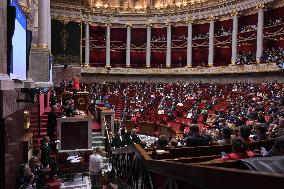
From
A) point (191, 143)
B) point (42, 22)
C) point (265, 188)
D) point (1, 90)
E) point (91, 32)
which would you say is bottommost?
point (191, 143)

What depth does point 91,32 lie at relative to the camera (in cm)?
4144

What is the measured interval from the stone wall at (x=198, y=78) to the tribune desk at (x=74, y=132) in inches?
671

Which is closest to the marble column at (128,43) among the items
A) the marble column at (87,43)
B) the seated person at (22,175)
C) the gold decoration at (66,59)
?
the marble column at (87,43)

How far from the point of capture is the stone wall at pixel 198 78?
88.2 ft

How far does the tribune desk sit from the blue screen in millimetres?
8145

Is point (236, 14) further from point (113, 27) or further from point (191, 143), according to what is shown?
point (191, 143)

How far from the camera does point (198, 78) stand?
35.2m

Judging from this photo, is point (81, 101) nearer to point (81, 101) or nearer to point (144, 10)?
point (81, 101)

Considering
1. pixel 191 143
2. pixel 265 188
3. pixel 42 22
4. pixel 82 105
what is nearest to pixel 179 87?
pixel 82 105

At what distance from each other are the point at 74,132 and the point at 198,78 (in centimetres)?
2221

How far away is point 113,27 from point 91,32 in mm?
2883

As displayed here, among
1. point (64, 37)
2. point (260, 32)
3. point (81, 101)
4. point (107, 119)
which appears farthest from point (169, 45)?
point (107, 119)

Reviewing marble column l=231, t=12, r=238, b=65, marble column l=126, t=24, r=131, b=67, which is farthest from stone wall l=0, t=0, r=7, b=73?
marble column l=126, t=24, r=131, b=67

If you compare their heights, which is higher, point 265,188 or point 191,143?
point 265,188
